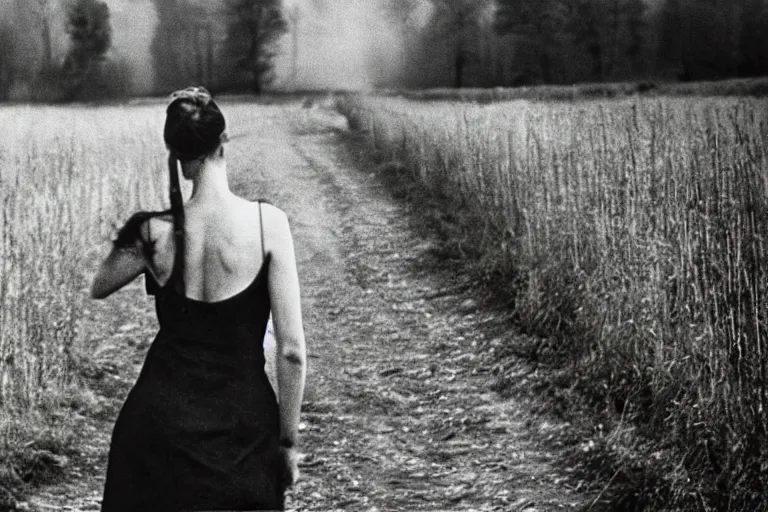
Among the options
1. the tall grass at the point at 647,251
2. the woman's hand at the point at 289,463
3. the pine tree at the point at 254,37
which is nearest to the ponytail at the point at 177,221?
the woman's hand at the point at 289,463

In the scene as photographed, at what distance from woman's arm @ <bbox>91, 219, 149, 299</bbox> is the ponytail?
74 mm

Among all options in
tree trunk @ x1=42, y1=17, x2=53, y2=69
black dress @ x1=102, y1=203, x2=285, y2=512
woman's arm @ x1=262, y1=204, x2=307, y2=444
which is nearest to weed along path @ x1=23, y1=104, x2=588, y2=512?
tree trunk @ x1=42, y1=17, x2=53, y2=69

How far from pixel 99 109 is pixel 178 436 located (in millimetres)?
1596

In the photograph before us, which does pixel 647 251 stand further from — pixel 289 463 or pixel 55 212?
pixel 55 212

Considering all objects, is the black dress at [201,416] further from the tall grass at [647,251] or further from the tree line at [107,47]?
the tree line at [107,47]

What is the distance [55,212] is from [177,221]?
4.88ft

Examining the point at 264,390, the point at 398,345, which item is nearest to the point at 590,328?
the point at 398,345

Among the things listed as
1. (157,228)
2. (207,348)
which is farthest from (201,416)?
(157,228)

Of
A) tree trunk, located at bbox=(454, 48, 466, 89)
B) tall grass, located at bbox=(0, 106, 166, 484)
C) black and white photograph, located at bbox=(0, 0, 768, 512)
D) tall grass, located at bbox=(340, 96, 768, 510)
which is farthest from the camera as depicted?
tree trunk, located at bbox=(454, 48, 466, 89)

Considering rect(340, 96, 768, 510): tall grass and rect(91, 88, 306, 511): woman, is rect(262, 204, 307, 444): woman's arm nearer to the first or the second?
rect(91, 88, 306, 511): woman

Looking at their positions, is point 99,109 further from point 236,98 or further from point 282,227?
point 282,227

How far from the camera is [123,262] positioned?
2.10 meters

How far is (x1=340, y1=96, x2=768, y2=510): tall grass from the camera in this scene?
2.74 meters

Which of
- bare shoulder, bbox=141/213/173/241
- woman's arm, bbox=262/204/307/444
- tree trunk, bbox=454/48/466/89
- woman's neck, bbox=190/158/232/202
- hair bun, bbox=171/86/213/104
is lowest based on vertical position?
woman's arm, bbox=262/204/307/444
